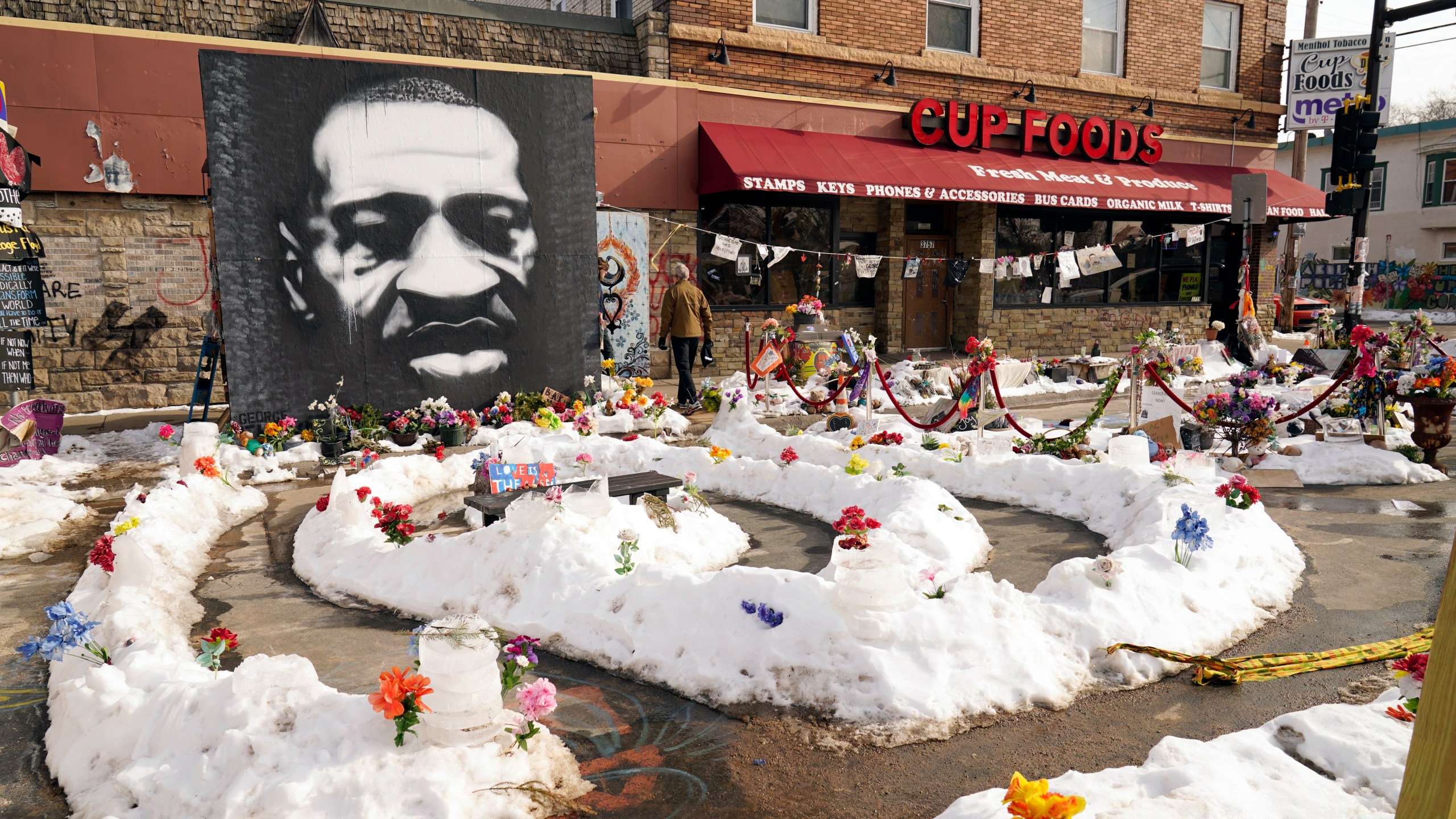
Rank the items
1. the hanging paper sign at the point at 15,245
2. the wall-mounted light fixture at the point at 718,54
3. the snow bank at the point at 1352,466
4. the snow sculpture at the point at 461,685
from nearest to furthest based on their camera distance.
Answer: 1. the snow sculpture at the point at 461,685
2. the hanging paper sign at the point at 15,245
3. the snow bank at the point at 1352,466
4. the wall-mounted light fixture at the point at 718,54

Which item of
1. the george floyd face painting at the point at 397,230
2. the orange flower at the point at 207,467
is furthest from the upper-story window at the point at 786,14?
the orange flower at the point at 207,467

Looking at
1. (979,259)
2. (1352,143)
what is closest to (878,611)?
(979,259)

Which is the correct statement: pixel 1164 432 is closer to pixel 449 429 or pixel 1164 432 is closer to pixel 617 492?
pixel 617 492

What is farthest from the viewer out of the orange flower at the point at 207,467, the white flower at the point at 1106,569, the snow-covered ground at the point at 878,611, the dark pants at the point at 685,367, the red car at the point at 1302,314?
the red car at the point at 1302,314

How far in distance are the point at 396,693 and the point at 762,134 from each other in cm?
1511

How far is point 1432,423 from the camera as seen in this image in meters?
10.7

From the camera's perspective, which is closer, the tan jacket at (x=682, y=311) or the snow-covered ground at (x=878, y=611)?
the snow-covered ground at (x=878, y=611)

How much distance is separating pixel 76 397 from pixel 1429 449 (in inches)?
689

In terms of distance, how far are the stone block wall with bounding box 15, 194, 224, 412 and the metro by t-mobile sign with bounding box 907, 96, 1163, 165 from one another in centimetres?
1300

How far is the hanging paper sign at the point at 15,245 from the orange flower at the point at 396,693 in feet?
29.2

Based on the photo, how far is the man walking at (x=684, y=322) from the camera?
48.6ft

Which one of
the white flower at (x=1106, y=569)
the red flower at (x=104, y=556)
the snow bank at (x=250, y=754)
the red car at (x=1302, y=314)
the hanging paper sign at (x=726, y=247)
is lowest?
the snow bank at (x=250, y=754)

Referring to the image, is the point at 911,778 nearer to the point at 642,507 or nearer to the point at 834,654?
the point at 834,654

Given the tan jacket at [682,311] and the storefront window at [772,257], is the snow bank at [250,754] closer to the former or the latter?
the tan jacket at [682,311]
